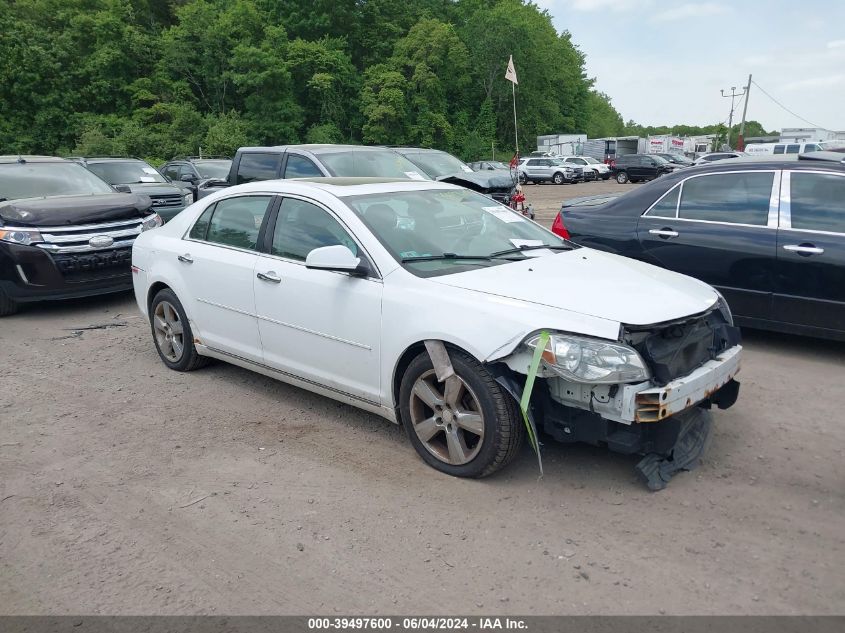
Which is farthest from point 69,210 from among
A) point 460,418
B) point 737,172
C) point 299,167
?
point 737,172

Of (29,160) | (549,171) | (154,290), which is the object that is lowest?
(549,171)

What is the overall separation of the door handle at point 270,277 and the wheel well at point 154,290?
142cm

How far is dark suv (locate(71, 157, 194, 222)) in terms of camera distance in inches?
508

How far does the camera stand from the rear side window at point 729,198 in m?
5.68

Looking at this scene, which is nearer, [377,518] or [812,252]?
[377,518]

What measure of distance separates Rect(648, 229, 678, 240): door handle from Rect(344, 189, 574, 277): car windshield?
64.6 inches

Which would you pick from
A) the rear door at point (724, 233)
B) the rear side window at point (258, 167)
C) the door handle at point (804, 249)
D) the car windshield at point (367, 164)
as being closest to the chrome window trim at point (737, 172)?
the rear door at point (724, 233)

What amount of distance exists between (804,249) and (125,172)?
42.2 feet

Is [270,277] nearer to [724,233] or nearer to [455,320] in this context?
[455,320]

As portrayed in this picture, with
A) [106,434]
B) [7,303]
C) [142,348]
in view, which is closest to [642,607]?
[106,434]

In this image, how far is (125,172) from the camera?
45.9ft

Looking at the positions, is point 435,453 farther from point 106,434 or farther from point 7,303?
point 7,303

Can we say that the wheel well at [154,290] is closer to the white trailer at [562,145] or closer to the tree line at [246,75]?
the tree line at [246,75]

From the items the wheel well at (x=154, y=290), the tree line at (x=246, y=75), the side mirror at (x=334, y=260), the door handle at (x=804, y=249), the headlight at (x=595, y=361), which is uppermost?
the tree line at (x=246, y=75)
